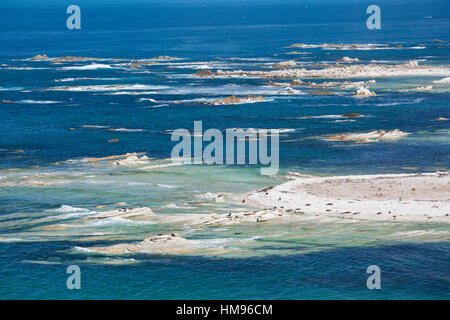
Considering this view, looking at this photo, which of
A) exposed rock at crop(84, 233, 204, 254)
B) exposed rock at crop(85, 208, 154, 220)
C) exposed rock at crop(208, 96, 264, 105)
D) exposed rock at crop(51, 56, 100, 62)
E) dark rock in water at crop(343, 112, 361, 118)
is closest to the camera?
exposed rock at crop(84, 233, 204, 254)

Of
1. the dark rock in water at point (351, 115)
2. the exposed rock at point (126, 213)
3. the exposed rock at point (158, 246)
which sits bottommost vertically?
the exposed rock at point (158, 246)

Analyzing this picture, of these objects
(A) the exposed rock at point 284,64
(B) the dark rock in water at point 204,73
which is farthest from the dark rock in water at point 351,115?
(A) the exposed rock at point 284,64

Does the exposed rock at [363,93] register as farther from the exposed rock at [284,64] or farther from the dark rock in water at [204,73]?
the exposed rock at [284,64]

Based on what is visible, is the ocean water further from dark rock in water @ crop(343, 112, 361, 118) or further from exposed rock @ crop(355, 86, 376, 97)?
exposed rock @ crop(355, 86, 376, 97)

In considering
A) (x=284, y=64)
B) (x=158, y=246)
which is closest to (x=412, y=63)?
(x=284, y=64)

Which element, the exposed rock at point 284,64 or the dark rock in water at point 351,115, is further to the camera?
the exposed rock at point 284,64

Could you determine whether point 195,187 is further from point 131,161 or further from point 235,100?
point 235,100

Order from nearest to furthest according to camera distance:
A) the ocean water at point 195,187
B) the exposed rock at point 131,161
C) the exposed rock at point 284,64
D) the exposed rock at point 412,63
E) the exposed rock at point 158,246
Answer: the ocean water at point 195,187
the exposed rock at point 158,246
the exposed rock at point 131,161
the exposed rock at point 412,63
the exposed rock at point 284,64

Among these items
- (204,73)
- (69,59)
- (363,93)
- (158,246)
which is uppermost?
(69,59)

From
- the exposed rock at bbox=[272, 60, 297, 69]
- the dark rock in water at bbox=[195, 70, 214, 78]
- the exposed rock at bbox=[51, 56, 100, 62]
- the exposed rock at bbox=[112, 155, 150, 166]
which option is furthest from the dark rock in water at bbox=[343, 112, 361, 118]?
the exposed rock at bbox=[51, 56, 100, 62]

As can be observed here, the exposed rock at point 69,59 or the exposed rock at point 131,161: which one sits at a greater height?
the exposed rock at point 69,59

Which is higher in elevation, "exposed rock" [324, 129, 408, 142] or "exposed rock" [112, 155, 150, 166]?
"exposed rock" [324, 129, 408, 142]

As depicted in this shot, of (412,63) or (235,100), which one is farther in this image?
(412,63)
